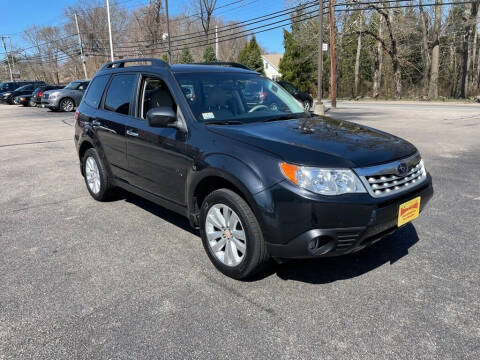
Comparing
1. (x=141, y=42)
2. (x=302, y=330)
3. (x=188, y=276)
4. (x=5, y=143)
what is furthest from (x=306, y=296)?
(x=141, y=42)

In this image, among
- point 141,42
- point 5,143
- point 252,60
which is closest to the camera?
point 5,143

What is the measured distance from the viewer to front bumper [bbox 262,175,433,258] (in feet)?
8.50

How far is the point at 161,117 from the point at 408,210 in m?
2.15

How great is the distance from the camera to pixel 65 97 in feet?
69.7

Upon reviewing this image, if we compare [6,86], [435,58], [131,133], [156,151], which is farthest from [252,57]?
[156,151]

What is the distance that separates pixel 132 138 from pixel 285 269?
212 centimetres

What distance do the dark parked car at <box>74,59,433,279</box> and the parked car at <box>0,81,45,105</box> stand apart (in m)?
30.3

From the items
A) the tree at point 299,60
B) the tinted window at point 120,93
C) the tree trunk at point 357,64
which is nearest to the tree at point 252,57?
the tree at point 299,60

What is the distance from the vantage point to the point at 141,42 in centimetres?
5269

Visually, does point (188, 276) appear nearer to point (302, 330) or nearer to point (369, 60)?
point (302, 330)

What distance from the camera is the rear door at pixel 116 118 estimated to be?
4.32 metres

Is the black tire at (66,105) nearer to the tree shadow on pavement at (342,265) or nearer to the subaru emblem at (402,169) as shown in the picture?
the tree shadow on pavement at (342,265)

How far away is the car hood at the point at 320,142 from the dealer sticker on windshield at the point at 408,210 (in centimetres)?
36

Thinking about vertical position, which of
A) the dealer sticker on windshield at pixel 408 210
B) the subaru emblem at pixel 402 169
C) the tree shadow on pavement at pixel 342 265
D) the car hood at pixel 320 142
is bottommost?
the tree shadow on pavement at pixel 342 265
